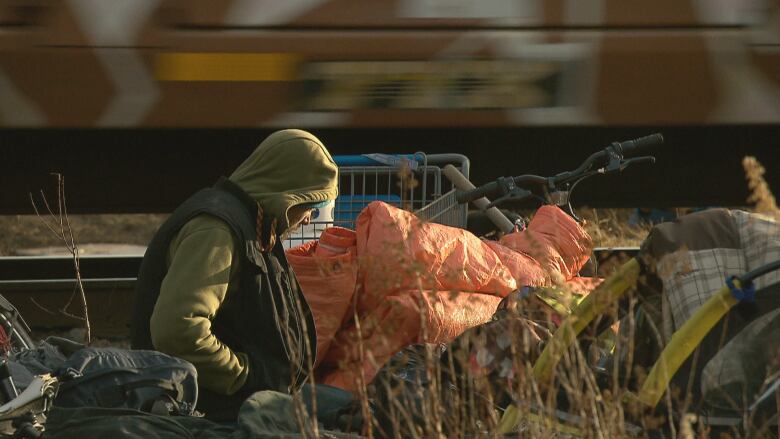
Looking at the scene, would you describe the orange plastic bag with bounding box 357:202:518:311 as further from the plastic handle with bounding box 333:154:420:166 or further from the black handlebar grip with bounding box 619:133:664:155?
the plastic handle with bounding box 333:154:420:166

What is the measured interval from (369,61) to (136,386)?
353 centimetres

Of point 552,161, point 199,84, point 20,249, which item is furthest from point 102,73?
point 20,249

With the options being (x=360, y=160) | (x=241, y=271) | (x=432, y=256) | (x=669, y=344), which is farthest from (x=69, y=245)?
(x=669, y=344)

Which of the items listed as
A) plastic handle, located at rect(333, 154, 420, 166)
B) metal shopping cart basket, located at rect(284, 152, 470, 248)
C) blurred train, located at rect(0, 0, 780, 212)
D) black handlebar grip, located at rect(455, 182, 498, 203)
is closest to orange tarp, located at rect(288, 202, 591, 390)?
black handlebar grip, located at rect(455, 182, 498, 203)

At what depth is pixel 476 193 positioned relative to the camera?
17.1ft

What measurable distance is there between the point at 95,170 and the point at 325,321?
131 inches

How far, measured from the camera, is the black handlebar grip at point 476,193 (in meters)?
5.21

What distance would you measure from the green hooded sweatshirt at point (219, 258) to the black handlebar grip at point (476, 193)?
116 cm

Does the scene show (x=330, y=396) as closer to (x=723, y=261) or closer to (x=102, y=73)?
(x=723, y=261)

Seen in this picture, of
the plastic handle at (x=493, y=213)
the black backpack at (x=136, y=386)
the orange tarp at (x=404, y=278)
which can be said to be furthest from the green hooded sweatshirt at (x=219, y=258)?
the plastic handle at (x=493, y=213)

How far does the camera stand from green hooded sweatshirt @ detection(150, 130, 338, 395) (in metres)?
3.82

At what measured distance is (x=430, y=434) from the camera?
10.4 ft

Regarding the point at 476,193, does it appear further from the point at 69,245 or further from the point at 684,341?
the point at 684,341

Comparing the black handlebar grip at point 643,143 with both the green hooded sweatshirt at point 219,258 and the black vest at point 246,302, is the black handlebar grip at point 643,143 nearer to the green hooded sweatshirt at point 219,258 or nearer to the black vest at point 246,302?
the green hooded sweatshirt at point 219,258
